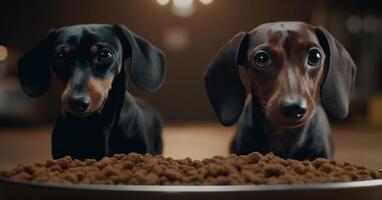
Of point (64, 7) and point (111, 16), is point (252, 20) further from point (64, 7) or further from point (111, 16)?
point (64, 7)

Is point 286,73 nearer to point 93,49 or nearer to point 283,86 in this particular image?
point 283,86

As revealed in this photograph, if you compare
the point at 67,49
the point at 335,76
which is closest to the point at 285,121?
the point at 335,76

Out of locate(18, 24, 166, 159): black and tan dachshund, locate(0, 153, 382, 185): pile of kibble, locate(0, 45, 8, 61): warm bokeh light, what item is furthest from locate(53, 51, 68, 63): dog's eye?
locate(0, 45, 8, 61): warm bokeh light

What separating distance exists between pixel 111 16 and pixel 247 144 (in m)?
0.37

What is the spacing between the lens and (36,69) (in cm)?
122

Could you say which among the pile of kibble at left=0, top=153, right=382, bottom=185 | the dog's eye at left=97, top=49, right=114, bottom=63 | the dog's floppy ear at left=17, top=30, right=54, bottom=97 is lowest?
the pile of kibble at left=0, top=153, right=382, bottom=185

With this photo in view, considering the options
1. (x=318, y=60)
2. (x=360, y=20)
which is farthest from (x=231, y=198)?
(x=360, y=20)

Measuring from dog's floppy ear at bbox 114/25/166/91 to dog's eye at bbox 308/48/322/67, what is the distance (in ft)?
0.87

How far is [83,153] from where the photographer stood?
1213 mm

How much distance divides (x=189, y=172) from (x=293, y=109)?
0.27 metres

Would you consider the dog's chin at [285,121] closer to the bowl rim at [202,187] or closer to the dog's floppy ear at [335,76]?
the dog's floppy ear at [335,76]

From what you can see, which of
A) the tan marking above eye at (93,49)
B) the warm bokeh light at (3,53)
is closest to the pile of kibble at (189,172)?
the tan marking above eye at (93,49)

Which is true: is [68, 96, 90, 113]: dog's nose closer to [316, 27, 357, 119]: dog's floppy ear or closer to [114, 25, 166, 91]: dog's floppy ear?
[114, 25, 166, 91]: dog's floppy ear

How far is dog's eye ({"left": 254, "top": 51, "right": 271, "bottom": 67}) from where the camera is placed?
3.83 feet
